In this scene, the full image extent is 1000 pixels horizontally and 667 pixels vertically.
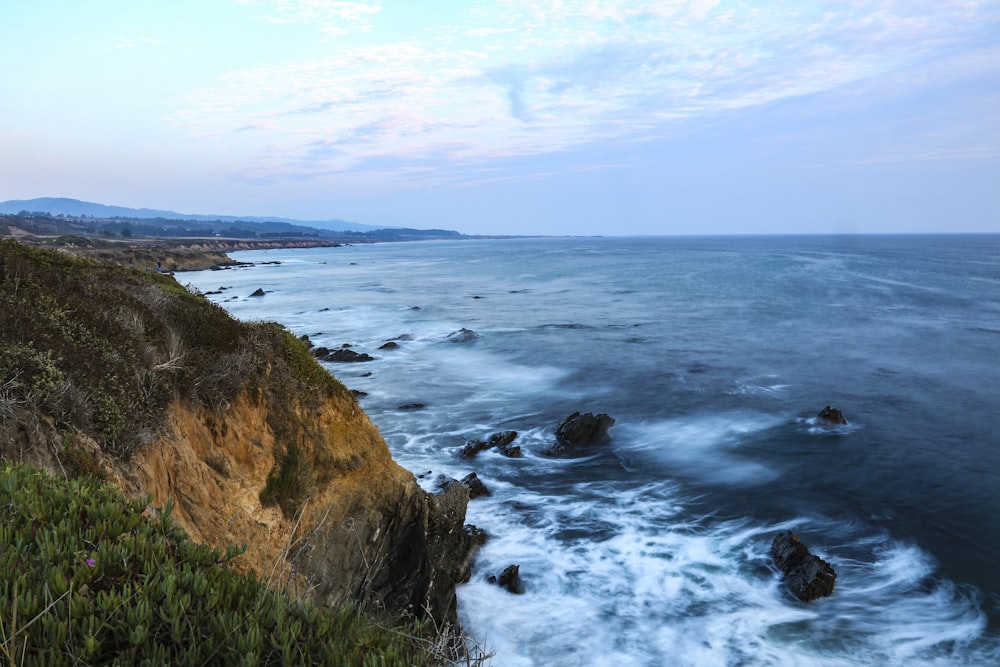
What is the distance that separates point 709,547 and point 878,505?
6.36 meters

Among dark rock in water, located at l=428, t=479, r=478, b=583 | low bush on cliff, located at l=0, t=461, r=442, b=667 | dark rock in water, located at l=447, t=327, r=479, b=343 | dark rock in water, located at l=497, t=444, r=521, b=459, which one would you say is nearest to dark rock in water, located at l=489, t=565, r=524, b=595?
dark rock in water, located at l=428, t=479, r=478, b=583

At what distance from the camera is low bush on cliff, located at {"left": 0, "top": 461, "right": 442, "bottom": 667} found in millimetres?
3211

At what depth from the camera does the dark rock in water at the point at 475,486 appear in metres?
18.5

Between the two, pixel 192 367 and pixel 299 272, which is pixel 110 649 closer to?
pixel 192 367

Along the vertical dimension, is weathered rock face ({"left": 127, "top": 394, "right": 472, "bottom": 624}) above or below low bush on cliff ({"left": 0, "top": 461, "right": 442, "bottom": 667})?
below

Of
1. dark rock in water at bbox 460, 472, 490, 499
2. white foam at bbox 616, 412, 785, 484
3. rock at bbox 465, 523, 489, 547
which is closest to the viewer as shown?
rock at bbox 465, 523, 489, 547

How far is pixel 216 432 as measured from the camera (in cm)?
1027

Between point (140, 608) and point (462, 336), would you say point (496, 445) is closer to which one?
point (140, 608)

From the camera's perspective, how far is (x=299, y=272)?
107 m

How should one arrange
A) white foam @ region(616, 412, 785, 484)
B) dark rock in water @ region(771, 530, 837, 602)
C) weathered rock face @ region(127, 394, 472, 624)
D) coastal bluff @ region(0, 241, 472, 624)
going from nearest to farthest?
coastal bluff @ region(0, 241, 472, 624)
weathered rock face @ region(127, 394, 472, 624)
dark rock in water @ region(771, 530, 837, 602)
white foam @ region(616, 412, 785, 484)

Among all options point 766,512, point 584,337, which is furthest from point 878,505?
point 584,337

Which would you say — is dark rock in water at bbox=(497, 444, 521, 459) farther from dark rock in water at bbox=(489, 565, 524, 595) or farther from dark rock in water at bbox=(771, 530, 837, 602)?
dark rock in water at bbox=(771, 530, 837, 602)

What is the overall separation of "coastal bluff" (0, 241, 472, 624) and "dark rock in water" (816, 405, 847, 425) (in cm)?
1739

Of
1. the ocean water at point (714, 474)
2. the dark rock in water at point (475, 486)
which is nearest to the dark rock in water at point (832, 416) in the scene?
the ocean water at point (714, 474)
